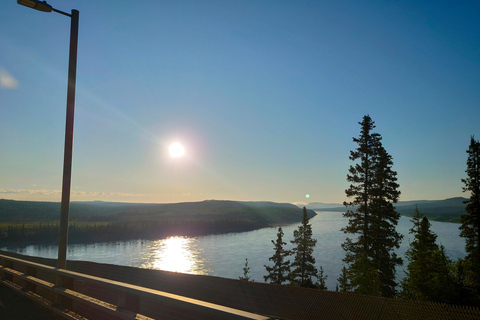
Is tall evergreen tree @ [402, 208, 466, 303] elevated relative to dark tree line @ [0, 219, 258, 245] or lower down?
elevated

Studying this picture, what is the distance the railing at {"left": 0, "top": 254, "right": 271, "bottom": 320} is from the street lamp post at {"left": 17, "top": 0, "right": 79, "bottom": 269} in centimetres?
67

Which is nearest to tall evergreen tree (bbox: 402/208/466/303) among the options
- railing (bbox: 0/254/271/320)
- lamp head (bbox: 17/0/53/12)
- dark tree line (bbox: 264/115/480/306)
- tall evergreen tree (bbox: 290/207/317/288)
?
dark tree line (bbox: 264/115/480/306)

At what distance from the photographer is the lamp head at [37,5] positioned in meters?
8.43

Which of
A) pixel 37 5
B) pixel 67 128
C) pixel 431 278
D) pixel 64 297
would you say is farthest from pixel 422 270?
pixel 37 5

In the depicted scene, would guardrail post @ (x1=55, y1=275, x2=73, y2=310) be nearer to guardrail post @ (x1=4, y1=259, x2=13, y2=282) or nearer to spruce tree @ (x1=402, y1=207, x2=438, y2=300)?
guardrail post @ (x1=4, y1=259, x2=13, y2=282)

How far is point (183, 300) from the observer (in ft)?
13.7

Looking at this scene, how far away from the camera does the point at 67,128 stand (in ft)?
29.1

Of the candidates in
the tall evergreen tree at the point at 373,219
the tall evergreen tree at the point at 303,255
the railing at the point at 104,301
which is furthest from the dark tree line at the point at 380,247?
the railing at the point at 104,301

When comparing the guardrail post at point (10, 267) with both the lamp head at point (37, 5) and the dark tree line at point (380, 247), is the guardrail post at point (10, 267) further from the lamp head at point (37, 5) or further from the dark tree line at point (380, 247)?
the dark tree line at point (380, 247)

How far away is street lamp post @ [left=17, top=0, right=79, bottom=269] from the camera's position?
824cm

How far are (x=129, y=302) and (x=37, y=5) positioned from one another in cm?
801

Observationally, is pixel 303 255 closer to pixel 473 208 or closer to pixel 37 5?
pixel 473 208

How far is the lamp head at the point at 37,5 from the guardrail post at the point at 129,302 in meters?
7.73

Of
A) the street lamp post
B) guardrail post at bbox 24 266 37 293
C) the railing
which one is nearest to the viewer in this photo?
the railing
